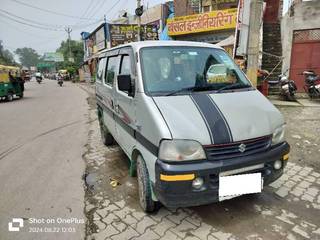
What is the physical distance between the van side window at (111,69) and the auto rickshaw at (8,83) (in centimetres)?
1280

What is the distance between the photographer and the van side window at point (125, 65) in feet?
11.5

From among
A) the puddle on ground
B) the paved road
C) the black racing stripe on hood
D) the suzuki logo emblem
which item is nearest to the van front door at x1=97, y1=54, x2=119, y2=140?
the puddle on ground

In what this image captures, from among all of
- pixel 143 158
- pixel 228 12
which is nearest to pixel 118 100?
pixel 143 158

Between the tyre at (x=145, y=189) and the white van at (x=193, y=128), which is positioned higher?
the white van at (x=193, y=128)

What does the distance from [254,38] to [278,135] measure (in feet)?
18.7

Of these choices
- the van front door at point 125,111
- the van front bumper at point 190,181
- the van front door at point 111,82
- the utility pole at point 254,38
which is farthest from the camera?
the utility pole at point 254,38

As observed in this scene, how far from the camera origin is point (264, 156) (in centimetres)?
266

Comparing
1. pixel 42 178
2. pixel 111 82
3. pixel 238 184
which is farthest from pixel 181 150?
pixel 42 178

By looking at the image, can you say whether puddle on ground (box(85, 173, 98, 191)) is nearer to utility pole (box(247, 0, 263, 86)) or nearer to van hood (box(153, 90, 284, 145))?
van hood (box(153, 90, 284, 145))

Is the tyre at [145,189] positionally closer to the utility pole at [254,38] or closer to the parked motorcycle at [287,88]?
the utility pole at [254,38]

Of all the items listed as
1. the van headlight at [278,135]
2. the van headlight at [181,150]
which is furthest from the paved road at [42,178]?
the van headlight at [278,135]

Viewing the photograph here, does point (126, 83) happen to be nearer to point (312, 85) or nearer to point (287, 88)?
point (287, 88)

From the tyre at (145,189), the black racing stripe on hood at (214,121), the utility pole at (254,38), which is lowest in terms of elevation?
the tyre at (145,189)

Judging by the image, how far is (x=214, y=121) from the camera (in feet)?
8.23
